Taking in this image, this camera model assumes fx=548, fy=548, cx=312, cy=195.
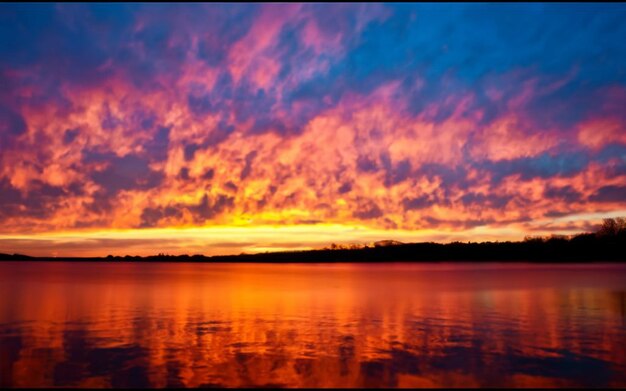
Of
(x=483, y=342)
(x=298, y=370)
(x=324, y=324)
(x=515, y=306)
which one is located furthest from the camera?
(x=515, y=306)

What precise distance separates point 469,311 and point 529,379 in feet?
68.3

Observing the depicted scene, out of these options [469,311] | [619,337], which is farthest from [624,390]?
[469,311]

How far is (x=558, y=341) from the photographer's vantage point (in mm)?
23750

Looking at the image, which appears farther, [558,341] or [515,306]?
[515,306]

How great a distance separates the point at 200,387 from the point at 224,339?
8.80 m

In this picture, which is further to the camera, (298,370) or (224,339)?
(224,339)

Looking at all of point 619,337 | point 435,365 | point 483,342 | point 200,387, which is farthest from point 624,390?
point 200,387

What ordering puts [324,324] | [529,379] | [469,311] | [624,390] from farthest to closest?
1. [469,311]
2. [324,324]
3. [529,379]
4. [624,390]

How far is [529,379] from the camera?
1688 centimetres

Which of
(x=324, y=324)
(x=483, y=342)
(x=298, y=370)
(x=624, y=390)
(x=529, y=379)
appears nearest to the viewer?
(x=624, y=390)

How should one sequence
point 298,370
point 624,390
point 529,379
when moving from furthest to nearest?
point 298,370, point 529,379, point 624,390

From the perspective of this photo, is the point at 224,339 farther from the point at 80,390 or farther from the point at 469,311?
the point at 469,311

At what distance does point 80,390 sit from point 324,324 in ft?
55.0

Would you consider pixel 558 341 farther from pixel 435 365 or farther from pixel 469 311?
pixel 469 311
